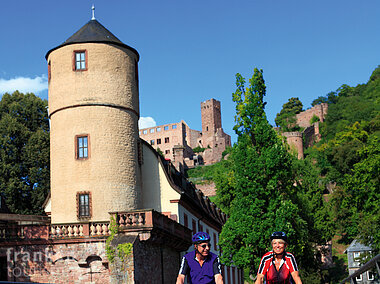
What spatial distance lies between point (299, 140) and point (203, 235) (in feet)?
420

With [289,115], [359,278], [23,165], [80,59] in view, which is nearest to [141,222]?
[80,59]

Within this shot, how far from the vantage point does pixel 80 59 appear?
27.6 meters

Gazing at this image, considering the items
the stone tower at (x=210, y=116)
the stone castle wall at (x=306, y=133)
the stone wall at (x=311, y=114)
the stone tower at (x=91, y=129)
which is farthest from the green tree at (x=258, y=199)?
the stone tower at (x=210, y=116)

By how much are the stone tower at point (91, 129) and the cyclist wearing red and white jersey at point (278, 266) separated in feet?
64.1

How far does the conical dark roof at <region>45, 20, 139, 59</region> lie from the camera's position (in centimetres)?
2767

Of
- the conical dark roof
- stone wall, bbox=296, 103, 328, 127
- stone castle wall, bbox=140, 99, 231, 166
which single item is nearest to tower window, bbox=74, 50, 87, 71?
the conical dark roof

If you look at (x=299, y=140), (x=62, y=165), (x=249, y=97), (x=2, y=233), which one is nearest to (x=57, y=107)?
(x=62, y=165)

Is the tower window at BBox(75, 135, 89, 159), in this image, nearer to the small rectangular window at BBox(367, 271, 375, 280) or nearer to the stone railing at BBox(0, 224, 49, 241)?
the stone railing at BBox(0, 224, 49, 241)

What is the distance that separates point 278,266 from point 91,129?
2073cm

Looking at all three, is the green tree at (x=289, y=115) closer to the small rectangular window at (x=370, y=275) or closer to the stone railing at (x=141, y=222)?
the stone railing at (x=141, y=222)

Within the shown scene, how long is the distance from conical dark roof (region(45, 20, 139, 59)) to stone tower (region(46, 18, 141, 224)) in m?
0.05

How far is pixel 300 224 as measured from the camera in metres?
34.6

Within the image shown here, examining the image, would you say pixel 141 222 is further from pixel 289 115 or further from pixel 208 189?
pixel 289 115

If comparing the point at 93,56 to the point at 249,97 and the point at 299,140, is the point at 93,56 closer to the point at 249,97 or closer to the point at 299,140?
the point at 249,97
